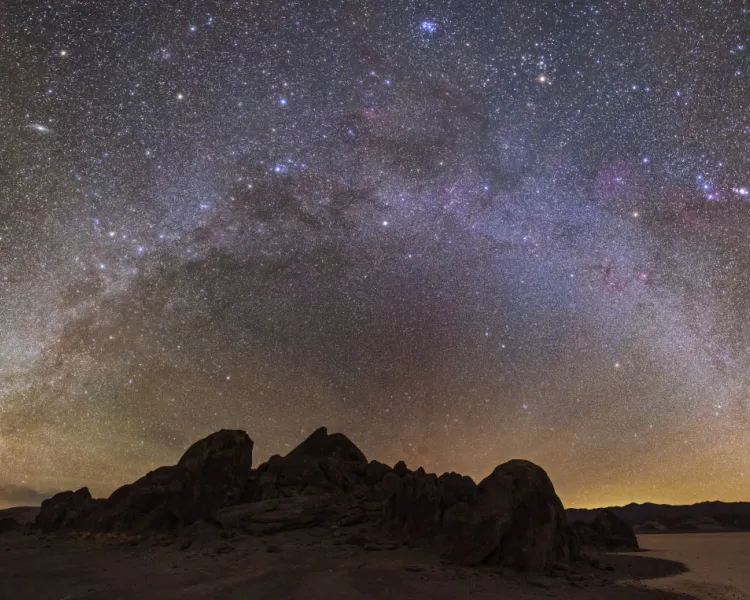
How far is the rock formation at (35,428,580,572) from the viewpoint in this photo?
73.4 ft

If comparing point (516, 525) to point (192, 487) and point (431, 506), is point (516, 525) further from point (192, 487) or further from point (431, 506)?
point (192, 487)

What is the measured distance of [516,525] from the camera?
22.4 meters

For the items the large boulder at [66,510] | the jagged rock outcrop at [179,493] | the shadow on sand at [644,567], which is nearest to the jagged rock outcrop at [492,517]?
the shadow on sand at [644,567]

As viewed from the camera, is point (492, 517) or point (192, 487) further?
point (192, 487)

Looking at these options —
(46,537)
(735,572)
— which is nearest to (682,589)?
(735,572)

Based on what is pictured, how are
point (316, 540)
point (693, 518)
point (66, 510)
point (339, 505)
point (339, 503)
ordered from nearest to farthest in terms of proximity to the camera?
point (316, 540), point (339, 505), point (339, 503), point (66, 510), point (693, 518)

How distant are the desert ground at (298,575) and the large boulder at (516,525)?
1007mm

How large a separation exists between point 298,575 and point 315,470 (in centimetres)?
1483

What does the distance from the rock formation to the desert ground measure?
1335 mm

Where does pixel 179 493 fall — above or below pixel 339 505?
above

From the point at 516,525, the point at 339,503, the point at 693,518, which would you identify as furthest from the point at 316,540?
the point at 693,518

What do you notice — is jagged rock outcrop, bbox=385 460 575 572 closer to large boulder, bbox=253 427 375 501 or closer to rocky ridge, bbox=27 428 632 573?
rocky ridge, bbox=27 428 632 573

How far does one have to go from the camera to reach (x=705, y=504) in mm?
140375

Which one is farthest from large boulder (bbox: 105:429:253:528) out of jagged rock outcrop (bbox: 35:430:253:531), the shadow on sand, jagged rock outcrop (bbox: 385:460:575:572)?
the shadow on sand
